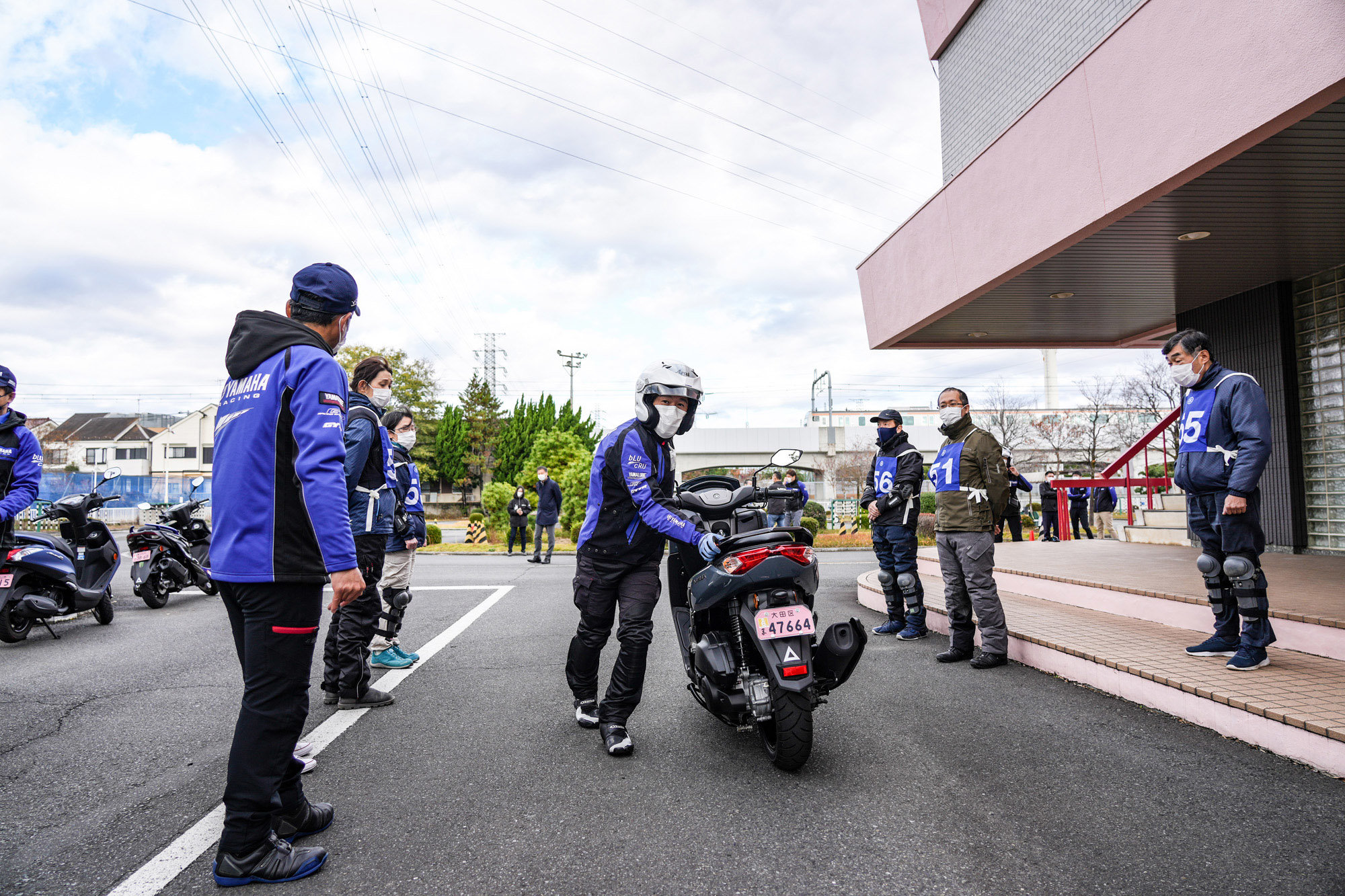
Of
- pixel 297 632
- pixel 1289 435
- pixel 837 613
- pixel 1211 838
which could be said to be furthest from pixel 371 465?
pixel 1289 435

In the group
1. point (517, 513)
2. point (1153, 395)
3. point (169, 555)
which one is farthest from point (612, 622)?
point (1153, 395)

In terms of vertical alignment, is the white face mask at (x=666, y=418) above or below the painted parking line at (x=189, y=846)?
above

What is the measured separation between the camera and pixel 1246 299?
32.6 feet

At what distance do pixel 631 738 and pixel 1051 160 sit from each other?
21.3ft

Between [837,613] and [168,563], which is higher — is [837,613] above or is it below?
below

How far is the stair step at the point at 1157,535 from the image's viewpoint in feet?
36.5

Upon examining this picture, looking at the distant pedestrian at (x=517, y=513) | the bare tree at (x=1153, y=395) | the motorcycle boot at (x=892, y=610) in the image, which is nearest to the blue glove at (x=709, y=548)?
the motorcycle boot at (x=892, y=610)

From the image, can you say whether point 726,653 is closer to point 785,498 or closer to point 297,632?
point 785,498

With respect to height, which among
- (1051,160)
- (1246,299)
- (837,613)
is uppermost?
(1051,160)

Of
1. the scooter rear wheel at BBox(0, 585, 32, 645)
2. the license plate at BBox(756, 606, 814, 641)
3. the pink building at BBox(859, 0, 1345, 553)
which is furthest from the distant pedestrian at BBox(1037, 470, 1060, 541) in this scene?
the scooter rear wheel at BBox(0, 585, 32, 645)

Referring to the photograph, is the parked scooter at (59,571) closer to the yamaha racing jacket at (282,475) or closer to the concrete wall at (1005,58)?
the yamaha racing jacket at (282,475)

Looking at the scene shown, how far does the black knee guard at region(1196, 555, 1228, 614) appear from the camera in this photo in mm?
4402

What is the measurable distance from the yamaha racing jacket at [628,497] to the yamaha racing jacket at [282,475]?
1360mm

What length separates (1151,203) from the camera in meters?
6.20
